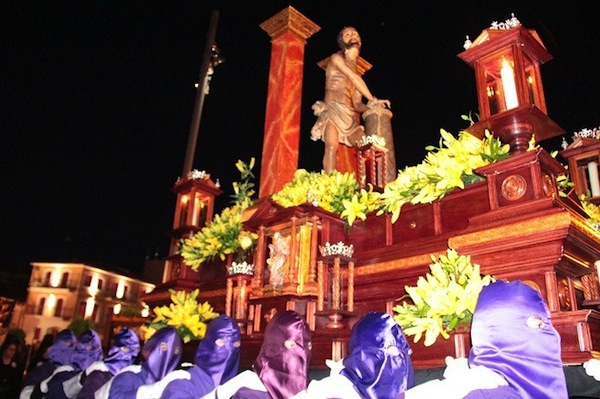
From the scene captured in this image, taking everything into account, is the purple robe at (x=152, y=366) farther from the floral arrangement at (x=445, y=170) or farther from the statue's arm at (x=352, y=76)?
the statue's arm at (x=352, y=76)

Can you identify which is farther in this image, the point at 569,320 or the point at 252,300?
the point at 252,300

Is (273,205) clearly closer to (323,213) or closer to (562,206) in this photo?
(323,213)

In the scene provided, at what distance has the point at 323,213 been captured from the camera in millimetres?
5926

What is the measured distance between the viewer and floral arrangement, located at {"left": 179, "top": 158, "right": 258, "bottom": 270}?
286 inches

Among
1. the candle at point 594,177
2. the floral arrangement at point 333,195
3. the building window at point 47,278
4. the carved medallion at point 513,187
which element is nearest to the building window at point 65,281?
the building window at point 47,278

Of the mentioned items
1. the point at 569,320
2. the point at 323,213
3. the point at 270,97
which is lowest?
the point at 569,320

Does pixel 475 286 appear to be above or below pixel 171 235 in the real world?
below

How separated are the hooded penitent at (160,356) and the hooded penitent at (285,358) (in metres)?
1.34

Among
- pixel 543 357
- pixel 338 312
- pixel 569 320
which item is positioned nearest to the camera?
pixel 543 357

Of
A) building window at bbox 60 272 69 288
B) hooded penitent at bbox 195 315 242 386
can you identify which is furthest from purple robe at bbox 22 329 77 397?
building window at bbox 60 272 69 288

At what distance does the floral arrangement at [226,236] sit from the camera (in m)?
7.27

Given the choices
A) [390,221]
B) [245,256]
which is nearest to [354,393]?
[390,221]

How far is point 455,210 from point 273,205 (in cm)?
247

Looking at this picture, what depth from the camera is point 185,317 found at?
696 cm
